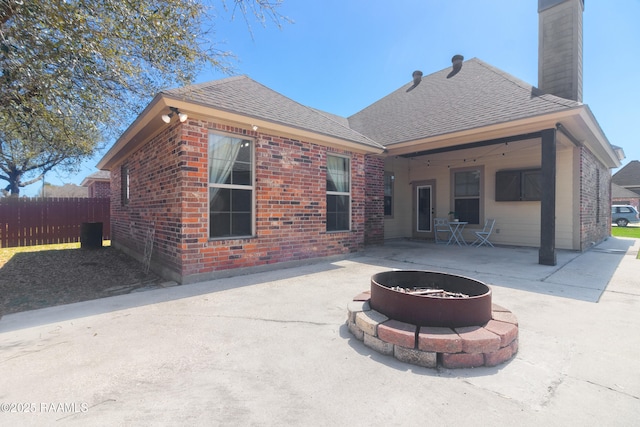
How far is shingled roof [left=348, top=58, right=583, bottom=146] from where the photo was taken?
6250mm

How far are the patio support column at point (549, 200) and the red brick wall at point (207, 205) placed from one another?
12.5 feet

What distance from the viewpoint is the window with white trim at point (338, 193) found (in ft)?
22.5

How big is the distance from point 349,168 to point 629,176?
4505 centimetres

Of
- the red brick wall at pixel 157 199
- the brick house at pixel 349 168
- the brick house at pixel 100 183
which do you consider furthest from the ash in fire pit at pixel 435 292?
the brick house at pixel 100 183

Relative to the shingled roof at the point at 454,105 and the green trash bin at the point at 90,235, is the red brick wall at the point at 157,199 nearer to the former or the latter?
the green trash bin at the point at 90,235

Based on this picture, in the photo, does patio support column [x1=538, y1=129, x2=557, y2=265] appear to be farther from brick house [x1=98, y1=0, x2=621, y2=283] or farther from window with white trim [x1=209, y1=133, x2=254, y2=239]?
window with white trim [x1=209, y1=133, x2=254, y2=239]

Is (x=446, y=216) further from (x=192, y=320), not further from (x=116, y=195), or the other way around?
(x=116, y=195)

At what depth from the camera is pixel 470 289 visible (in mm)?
3029

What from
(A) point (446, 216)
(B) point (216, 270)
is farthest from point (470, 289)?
(A) point (446, 216)

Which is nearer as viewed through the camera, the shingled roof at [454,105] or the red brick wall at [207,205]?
the red brick wall at [207,205]

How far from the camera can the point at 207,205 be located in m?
4.88

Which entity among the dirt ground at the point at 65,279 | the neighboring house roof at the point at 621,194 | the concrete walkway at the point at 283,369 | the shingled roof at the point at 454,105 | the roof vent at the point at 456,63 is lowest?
the dirt ground at the point at 65,279

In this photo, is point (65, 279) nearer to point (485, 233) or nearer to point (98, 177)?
point (485, 233)

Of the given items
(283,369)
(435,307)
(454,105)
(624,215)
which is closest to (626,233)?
(624,215)
